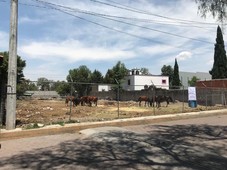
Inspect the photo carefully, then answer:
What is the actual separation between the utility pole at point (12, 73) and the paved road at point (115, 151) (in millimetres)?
1347

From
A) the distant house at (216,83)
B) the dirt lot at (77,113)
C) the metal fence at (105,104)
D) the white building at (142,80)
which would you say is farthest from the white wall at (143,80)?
the dirt lot at (77,113)

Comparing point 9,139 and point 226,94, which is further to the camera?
point 226,94

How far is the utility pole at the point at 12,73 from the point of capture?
1448cm

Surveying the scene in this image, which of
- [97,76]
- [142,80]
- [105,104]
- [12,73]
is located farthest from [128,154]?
[97,76]

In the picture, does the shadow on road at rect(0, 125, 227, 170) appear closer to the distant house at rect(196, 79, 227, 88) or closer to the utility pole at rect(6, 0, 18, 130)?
the utility pole at rect(6, 0, 18, 130)

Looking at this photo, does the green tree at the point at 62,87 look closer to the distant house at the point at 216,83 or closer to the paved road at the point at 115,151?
the paved road at the point at 115,151

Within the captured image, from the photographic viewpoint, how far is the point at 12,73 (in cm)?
1463

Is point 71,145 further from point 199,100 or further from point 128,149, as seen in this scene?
point 199,100

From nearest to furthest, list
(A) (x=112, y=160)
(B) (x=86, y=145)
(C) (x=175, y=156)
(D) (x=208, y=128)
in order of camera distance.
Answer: (A) (x=112, y=160) < (C) (x=175, y=156) < (B) (x=86, y=145) < (D) (x=208, y=128)

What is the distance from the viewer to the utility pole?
14.5 m

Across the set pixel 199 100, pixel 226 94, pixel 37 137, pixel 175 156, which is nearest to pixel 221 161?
pixel 175 156

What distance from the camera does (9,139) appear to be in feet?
44.8

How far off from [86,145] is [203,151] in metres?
3.58

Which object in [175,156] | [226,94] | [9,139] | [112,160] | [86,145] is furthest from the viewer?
[226,94]
